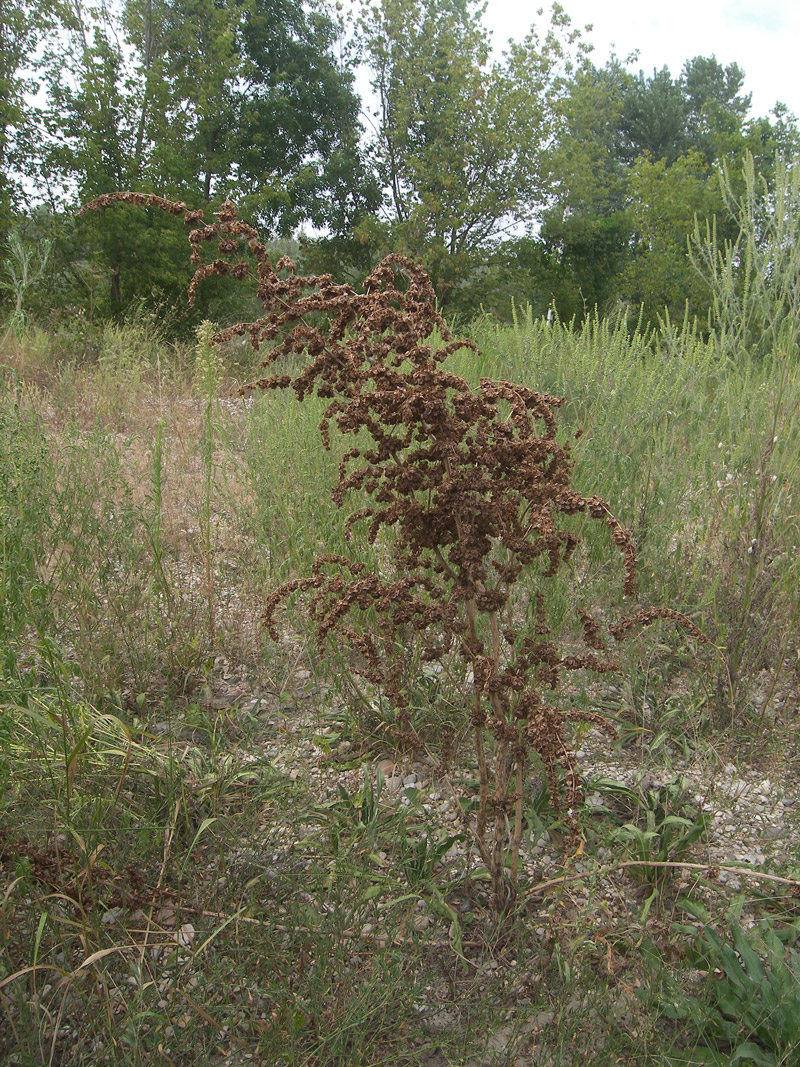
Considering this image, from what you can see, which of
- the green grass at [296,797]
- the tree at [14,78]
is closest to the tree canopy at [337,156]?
the tree at [14,78]

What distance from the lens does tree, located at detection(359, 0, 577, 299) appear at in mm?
21203

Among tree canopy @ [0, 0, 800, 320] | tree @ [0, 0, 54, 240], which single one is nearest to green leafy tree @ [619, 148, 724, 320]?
tree canopy @ [0, 0, 800, 320]

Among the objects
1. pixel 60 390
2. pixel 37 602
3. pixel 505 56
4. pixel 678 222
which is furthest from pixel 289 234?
pixel 37 602

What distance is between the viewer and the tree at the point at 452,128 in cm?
2120

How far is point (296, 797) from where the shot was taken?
2119 mm

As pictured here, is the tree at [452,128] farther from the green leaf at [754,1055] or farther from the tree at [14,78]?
the green leaf at [754,1055]

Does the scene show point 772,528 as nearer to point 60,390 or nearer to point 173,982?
point 173,982

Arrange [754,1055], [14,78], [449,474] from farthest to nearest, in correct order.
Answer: [14,78] < [449,474] < [754,1055]

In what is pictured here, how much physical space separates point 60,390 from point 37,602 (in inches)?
199

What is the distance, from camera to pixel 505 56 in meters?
22.4

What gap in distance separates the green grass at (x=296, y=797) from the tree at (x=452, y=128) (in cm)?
1887

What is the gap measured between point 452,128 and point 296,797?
23.1 m

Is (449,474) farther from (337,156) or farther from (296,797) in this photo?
(337,156)

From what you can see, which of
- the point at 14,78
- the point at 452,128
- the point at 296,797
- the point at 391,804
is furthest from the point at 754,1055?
the point at 452,128
